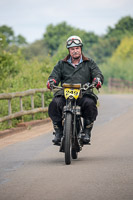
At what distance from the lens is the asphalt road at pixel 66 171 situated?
639 centimetres

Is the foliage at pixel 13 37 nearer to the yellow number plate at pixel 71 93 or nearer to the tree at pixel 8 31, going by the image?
the tree at pixel 8 31

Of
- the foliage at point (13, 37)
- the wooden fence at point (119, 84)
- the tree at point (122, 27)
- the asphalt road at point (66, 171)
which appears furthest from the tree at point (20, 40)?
the asphalt road at point (66, 171)

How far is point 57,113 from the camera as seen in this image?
29.7 ft

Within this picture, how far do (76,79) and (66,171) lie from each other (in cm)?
186

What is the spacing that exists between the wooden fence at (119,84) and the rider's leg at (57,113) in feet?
160

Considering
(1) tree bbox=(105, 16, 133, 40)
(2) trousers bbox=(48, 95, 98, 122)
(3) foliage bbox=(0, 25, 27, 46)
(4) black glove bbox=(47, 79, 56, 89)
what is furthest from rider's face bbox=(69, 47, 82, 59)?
(3) foliage bbox=(0, 25, 27, 46)

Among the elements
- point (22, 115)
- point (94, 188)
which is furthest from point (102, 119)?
point (94, 188)

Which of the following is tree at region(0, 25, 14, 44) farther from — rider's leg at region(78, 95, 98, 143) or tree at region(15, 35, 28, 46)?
rider's leg at region(78, 95, 98, 143)

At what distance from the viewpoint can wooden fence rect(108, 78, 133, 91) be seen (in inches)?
2301

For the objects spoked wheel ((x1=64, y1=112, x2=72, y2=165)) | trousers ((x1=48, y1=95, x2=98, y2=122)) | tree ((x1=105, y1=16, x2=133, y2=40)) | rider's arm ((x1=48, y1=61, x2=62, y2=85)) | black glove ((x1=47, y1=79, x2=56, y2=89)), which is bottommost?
spoked wheel ((x1=64, y1=112, x2=72, y2=165))

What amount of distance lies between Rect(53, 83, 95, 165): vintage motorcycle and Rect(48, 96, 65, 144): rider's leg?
261mm

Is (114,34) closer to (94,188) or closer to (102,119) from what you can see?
(102,119)

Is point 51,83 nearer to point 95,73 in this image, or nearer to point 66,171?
point 95,73

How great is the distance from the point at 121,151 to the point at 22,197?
434 cm
